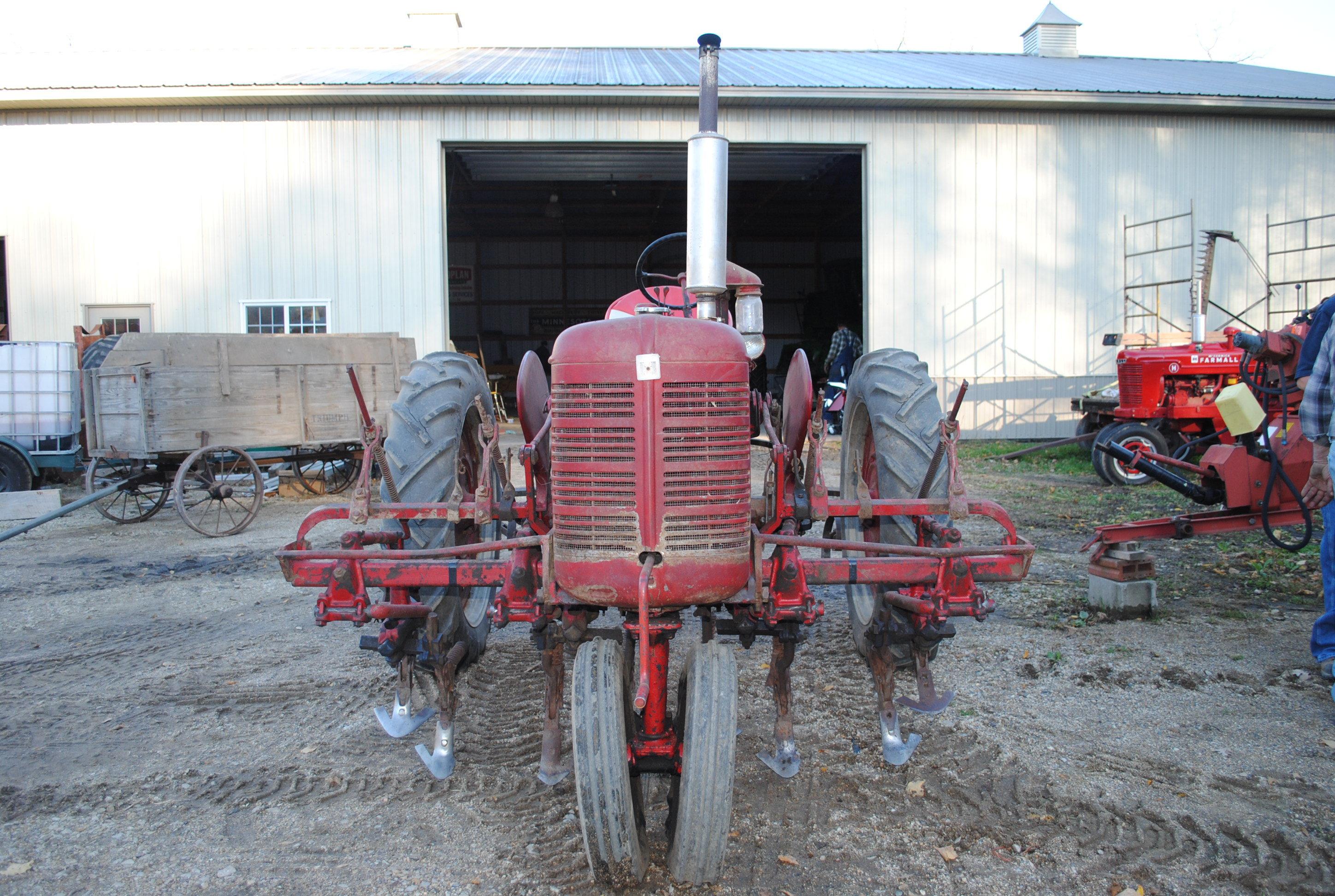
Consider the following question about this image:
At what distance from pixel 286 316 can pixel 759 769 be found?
1124 centimetres

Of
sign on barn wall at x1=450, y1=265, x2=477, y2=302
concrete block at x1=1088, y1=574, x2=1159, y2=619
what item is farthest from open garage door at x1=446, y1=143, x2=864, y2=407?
concrete block at x1=1088, y1=574, x2=1159, y2=619

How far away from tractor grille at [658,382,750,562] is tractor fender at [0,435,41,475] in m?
9.47

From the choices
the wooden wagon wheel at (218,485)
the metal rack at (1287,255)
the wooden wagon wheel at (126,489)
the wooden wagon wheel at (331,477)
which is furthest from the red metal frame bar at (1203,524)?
the metal rack at (1287,255)

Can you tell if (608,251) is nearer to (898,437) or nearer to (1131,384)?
(1131,384)

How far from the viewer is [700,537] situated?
92.2 inches

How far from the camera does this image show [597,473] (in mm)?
2363

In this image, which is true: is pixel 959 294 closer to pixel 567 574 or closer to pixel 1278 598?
pixel 1278 598

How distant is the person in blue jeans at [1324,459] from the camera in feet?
12.3

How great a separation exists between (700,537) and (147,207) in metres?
12.9

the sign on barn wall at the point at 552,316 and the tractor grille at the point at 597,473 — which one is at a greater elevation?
the sign on barn wall at the point at 552,316

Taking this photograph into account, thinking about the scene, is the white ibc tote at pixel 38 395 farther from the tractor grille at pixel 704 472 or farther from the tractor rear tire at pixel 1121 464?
the tractor rear tire at pixel 1121 464

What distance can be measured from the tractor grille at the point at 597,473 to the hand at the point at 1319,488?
3.08 meters

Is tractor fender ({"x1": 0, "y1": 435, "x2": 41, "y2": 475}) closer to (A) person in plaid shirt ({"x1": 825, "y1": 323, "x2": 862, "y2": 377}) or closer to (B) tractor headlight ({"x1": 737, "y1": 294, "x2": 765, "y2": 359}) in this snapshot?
(B) tractor headlight ({"x1": 737, "y1": 294, "x2": 765, "y2": 359})

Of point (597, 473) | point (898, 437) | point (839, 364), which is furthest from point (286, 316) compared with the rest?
point (597, 473)
